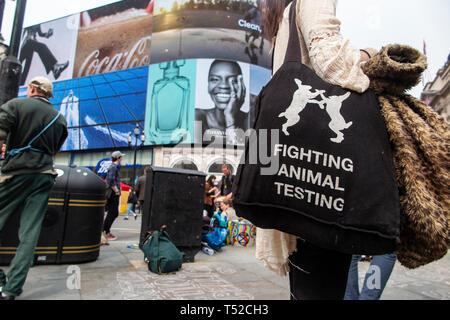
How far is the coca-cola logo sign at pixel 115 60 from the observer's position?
34.2 metres

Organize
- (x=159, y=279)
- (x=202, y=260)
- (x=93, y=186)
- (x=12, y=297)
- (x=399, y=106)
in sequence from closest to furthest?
1. (x=399, y=106)
2. (x=12, y=297)
3. (x=159, y=279)
4. (x=93, y=186)
5. (x=202, y=260)

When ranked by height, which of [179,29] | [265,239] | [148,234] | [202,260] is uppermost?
[179,29]

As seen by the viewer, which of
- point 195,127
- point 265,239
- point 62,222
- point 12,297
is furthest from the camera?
point 195,127

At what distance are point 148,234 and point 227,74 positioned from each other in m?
29.0

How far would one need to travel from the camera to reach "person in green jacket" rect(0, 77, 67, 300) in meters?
2.60

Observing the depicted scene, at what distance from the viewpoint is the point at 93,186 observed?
14.0 ft

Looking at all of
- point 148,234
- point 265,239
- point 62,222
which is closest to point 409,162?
point 265,239

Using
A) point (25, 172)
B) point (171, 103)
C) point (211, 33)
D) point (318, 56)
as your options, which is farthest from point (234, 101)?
point (318, 56)

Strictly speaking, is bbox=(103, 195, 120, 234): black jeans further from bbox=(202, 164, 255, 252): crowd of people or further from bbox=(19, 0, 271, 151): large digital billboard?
bbox=(19, 0, 271, 151): large digital billboard

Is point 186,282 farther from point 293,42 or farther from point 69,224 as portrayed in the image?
point 293,42

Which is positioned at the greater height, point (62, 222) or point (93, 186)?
point (93, 186)

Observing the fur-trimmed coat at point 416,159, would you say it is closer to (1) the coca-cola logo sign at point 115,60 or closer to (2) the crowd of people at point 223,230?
(2) the crowd of people at point 223,230

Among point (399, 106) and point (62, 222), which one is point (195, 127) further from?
point (399, 106)

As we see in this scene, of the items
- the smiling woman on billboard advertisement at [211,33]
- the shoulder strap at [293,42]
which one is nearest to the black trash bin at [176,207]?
the shoulder strap at [293,42]
